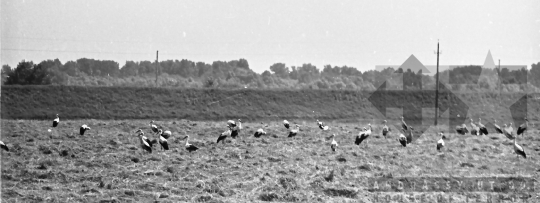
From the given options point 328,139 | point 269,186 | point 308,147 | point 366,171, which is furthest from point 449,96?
point 269,186

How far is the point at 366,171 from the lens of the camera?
2038cm

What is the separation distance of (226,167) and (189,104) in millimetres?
36140

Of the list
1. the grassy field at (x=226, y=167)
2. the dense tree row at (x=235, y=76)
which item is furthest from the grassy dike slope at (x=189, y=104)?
the grassy field at (x=226, y=167)

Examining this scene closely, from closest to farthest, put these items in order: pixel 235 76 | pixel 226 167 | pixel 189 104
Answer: pixel 226 167 < pixel 189 104 < pixel 235 76

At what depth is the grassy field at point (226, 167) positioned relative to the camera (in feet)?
51.8

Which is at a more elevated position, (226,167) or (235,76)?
(235,76)

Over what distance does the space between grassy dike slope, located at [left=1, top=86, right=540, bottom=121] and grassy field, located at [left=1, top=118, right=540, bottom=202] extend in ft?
67.2

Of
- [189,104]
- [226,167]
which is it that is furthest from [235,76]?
[226,167]

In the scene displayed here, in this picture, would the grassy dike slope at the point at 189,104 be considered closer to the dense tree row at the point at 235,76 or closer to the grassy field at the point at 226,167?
the dense tree row at the point at 235,76

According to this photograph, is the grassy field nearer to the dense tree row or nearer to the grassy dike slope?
the grassy dike slope

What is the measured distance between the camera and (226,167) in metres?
19.9

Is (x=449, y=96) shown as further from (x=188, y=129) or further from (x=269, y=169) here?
(x=269, y=169)

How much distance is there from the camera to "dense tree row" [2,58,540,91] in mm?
73250

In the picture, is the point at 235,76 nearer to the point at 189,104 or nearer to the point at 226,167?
the point at 189,104
